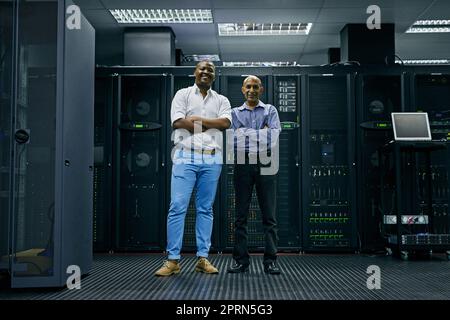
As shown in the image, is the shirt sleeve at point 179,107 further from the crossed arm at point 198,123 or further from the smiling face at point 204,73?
the smiling face at point 204,73

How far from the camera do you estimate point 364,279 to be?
3.57m

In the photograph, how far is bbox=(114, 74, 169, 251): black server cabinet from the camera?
208 inches

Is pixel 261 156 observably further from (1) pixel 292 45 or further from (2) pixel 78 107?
(1) pixel 292 45

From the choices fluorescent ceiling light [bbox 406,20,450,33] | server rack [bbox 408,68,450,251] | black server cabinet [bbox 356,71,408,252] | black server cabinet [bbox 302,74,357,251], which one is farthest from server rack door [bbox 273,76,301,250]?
fluorescent ceiling light [bbox 406,20,450,33]

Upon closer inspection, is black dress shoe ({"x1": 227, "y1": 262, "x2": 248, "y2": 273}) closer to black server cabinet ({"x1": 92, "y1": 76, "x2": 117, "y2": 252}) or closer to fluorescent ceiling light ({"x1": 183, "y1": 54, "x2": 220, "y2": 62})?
black server cabinet ({"x1": 92, "y1": 76, "x2": 117, "y2": 252})

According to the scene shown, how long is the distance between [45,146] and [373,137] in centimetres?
347

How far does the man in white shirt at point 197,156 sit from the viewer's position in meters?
3.69

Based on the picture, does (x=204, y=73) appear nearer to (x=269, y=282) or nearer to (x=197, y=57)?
(x=269, y=282)

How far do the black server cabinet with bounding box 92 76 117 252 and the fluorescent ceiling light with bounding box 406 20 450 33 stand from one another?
415 centimetres

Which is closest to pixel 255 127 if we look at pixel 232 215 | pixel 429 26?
pixel 232 215

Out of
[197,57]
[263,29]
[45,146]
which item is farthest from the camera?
[197,57]

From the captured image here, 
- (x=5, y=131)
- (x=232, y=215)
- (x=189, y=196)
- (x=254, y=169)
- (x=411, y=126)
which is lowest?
(x=232, y=215)

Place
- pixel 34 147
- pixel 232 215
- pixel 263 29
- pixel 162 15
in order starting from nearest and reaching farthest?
pixel 34 147
pixel 232 215
pixel 162 15
pixel 263 29

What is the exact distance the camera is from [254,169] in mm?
3762
